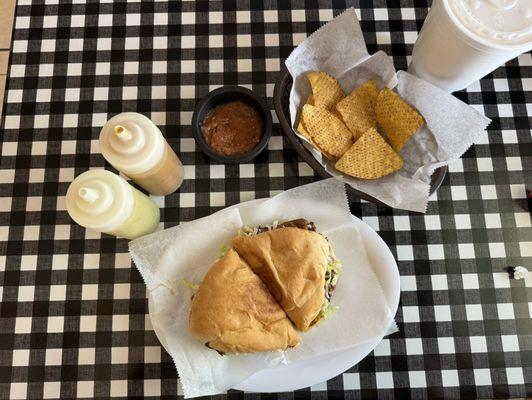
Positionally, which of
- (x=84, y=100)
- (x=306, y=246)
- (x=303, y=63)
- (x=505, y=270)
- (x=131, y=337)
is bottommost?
(x=131, y=337)

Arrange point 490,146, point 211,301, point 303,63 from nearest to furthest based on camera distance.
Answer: point 211,301
point 303,63
point 490,146

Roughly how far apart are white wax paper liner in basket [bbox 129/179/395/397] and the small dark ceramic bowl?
0.14 m

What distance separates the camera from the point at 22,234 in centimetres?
143

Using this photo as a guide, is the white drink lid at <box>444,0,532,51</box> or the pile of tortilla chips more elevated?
the white drink lid at <box>444,0,532,51</box>

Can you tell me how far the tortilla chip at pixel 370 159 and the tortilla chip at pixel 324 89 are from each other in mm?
133

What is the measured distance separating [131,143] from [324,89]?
53cm

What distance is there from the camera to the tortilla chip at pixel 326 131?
1307 mm

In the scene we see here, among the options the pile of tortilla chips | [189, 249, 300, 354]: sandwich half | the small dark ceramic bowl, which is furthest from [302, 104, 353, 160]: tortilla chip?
[189, 249, 300, 354]: sandwich half

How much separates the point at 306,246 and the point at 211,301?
25 centimetres

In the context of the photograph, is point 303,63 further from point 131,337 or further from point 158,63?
point 131,337

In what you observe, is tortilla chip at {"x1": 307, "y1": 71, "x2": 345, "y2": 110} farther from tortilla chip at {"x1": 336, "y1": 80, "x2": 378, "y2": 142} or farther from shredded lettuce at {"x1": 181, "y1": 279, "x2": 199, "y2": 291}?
shredded lettuce at {"x1": 181, "y1": 279, "x2": 199, "y2": 291}

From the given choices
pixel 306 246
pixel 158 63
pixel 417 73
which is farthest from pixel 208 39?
pixel 306 246

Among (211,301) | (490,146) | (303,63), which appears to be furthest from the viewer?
(490,146)

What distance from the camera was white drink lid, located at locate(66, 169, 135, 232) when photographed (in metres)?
1.10
